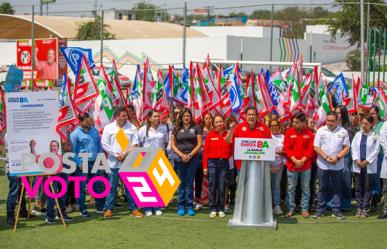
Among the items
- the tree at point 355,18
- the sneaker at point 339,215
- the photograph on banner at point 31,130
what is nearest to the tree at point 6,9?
the tree at point 355,18

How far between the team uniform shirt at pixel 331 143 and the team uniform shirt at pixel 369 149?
0.57 ft

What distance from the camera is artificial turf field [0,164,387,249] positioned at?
950cm

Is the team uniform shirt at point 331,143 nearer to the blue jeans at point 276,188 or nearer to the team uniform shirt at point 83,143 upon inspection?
the blue jeans at point 276,188

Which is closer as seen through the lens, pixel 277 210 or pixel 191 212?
pixel 191 212

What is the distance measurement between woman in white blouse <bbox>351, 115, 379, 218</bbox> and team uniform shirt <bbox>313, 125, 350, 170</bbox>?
21 cm

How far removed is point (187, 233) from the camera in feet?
33.4

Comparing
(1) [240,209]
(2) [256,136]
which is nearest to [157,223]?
(1) [240,209]

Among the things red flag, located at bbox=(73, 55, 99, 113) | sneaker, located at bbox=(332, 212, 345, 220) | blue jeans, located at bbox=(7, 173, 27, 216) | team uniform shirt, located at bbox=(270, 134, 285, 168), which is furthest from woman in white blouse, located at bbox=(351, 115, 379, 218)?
blue jeans, located at bbox=(7, 173, 27, 216)

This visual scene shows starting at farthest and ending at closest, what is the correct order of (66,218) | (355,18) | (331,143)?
(355,18), (331,143), (66,218)

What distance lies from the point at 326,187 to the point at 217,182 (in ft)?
5.66

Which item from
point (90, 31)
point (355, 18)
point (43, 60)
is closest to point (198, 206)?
point (43, 60)

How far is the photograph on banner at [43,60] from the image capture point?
30.1 metres

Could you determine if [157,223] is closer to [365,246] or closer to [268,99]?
[365,246]

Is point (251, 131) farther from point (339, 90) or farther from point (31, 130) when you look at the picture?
point (339, 90)
